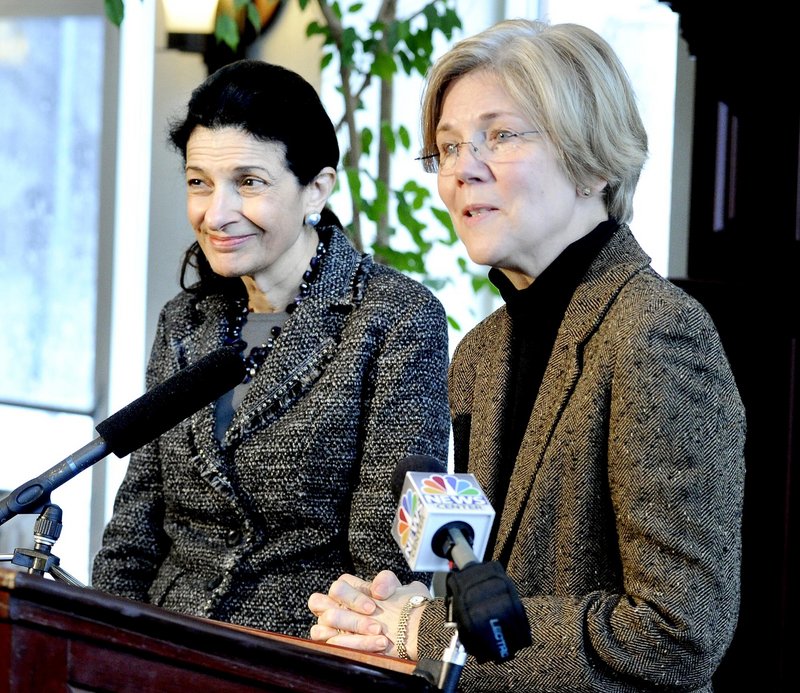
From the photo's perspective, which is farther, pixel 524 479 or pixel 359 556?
pixel 359 556

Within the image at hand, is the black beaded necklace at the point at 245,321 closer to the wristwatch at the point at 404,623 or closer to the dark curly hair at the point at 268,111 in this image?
the dark curly hair at the point at 268,111

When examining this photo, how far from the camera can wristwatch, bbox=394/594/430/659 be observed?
4.43ft

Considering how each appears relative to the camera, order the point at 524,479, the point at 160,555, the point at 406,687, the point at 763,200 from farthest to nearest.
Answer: the point at 763,200 → the point at 160,555 → the point at 524,479 → the point at 406,687

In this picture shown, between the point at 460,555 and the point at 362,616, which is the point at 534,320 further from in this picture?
the point at 460,555

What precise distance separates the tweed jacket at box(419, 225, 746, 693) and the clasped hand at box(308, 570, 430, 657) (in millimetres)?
58

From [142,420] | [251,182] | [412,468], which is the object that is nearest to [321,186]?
[251,182]

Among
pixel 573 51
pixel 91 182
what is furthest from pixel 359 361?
pixel 91 182

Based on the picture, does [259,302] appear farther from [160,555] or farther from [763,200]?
[763,200]

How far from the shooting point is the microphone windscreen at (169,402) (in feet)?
4.03

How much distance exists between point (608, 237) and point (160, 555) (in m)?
1.01

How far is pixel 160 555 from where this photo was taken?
2.07 meters

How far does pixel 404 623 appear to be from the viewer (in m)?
1.37

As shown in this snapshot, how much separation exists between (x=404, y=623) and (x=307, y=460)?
0.55 m

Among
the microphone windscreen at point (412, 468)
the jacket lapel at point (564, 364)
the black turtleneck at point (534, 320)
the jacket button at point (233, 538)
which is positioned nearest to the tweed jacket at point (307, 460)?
the jacket button at point (233, 538)
